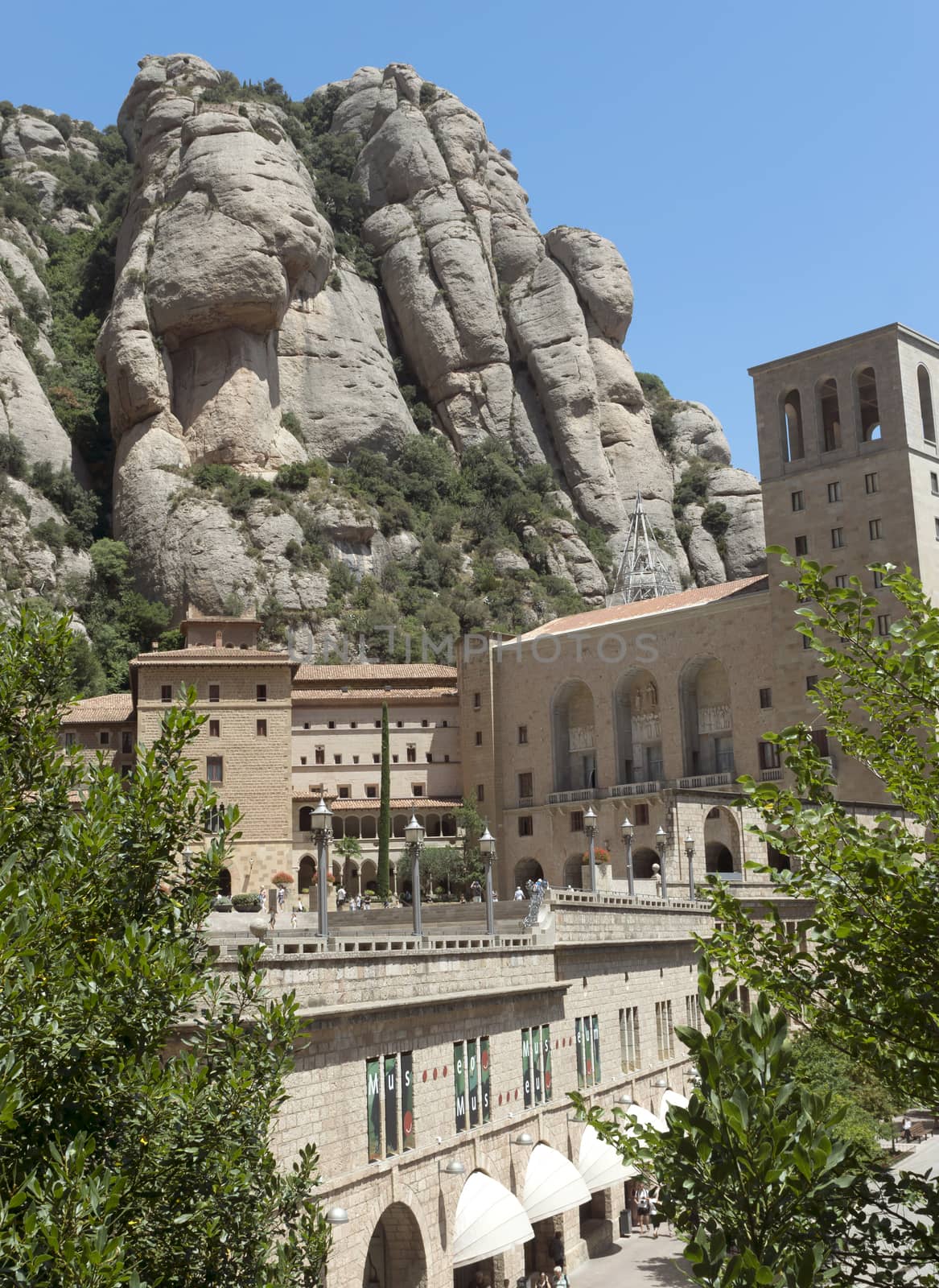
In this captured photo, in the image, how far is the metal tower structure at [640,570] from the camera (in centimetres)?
7494

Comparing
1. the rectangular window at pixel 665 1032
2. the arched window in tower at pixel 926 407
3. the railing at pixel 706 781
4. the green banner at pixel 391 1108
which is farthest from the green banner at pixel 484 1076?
the arched window in tower at pixel 926 407

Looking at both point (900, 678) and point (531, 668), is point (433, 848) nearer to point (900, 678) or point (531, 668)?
point (531, 668)

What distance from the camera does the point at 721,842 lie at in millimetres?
49531

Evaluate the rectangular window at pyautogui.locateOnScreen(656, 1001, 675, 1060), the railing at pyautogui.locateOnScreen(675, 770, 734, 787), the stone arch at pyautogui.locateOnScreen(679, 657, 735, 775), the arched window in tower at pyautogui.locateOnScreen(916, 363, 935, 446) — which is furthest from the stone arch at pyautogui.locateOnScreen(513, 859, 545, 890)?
the rectangular window at pyautogui.locateOnScreen(656, 1001, 675, 1060)

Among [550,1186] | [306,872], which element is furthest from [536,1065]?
[306,872]

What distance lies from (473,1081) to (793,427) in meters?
37.7

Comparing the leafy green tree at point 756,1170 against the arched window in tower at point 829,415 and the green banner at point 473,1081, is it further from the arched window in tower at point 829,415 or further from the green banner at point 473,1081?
the arched window in tower at point 829,415

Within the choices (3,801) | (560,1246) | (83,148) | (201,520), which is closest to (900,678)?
(3,801)

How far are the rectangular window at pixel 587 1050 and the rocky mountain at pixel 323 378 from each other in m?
43.1

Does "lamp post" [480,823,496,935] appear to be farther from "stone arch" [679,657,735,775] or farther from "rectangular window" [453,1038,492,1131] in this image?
"stone arch" [679,657,735,775]

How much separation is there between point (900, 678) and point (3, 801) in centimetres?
668

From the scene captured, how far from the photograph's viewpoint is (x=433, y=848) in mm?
53688

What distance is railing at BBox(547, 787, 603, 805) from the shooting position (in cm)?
5466

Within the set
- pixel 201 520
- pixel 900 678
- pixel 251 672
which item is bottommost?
pixel 900 678
